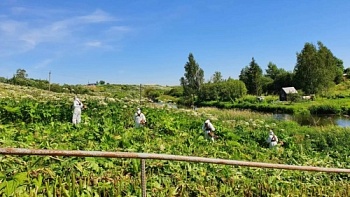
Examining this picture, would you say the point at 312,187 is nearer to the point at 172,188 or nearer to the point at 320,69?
the point at 172,188

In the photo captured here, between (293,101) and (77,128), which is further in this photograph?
(293,101)

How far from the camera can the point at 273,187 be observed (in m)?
5.10

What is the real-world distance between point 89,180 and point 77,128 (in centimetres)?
629

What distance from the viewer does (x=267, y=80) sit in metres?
81.1

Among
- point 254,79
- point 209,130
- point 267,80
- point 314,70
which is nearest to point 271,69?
point 267,80

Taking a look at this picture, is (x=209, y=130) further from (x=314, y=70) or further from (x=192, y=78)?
(x=192, y=78)

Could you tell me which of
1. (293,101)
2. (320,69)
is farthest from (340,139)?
(320,69)

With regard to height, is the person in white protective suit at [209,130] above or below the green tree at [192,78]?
below

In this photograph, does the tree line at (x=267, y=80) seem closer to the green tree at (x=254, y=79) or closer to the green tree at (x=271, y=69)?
the green tree at (x=254, y=79)

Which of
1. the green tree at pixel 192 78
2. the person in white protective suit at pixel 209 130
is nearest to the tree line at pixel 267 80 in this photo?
the green tree at pixel 192 78

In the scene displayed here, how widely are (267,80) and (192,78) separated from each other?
1989 cm

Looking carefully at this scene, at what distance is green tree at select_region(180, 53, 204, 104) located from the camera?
73.2 meters

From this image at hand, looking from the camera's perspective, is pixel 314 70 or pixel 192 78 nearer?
pixel 314 70

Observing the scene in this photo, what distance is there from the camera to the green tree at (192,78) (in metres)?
73.2
